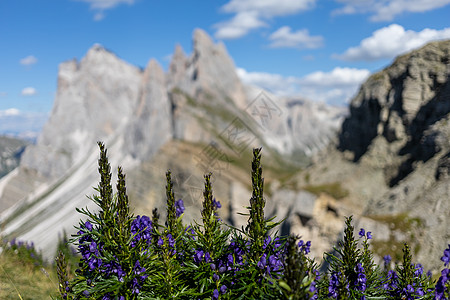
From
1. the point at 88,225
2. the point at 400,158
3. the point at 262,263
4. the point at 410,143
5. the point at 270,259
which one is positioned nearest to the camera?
the point at 262,263

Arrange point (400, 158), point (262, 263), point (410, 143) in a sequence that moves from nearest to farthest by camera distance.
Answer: point (262, 263) → point (410, 143) → point (400, 158)

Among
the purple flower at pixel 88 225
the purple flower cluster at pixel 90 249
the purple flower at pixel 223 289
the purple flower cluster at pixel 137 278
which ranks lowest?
the purple flower at pixel 223 289

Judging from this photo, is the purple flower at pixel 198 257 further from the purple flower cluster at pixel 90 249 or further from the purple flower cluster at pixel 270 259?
the purple flower cluster at pixel 90 249

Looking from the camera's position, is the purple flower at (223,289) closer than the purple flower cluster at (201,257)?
Yes

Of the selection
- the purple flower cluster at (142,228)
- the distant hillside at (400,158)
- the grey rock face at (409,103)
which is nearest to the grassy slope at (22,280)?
the purple flower cluster at (142,228)

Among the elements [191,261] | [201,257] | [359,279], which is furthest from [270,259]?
[359,279]

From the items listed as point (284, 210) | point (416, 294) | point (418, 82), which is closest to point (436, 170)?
point (418, 82)

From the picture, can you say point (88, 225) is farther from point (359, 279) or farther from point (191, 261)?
point (359, 279)

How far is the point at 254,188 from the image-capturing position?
6.80 metres

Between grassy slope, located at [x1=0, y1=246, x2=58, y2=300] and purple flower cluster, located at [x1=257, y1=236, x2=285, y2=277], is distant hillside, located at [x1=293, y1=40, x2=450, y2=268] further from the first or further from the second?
Answer: purple flower cluster, located at [x1=257, y1=236, x2=285, y2=277]

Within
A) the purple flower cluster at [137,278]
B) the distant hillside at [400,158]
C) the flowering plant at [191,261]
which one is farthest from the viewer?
the distant hillside at [400,158]

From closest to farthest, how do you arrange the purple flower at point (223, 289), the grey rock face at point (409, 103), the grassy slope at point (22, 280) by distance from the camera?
the purple flower at point (223, 289)
the grassy slope at point (22, 280)
the grey rock face at point (409, 103)

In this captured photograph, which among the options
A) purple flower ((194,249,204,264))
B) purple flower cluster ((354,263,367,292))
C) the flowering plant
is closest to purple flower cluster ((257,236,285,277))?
the flowering plant

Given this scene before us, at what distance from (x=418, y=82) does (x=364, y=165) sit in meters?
17.3
